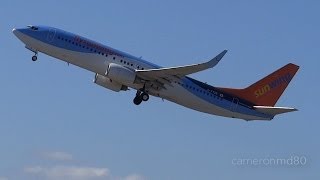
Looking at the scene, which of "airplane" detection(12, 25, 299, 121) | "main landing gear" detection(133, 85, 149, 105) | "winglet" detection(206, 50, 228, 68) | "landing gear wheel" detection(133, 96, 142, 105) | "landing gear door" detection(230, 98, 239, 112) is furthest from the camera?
"landing gear door" detection(230, 98, 239, 112)

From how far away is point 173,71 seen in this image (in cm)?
7700

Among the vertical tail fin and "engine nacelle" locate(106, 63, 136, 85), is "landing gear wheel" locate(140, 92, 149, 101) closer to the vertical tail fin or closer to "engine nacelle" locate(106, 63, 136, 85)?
"engine nacelle" locate(106, 63, 136, 85)

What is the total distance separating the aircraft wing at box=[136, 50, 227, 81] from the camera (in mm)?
74906

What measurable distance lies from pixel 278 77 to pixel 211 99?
10.9 m

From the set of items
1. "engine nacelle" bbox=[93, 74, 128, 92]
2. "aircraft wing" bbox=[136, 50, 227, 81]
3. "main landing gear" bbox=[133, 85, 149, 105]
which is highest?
"aircraft wing" bbox=[136, 50, 227, 81]

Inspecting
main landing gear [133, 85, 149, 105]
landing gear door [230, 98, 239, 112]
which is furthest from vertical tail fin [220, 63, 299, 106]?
main landing gear [133, 85, 149, 105]

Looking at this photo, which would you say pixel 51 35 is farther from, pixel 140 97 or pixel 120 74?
pixel 140 97

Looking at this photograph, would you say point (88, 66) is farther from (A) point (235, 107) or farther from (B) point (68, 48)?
(A) point (235, 107)

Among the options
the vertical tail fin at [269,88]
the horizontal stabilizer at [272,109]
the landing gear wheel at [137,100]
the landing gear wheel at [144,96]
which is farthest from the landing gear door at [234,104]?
the landing gear wheel at [137,100]

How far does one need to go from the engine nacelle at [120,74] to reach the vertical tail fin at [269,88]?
10932mm

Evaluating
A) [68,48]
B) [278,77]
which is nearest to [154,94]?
[68,48]

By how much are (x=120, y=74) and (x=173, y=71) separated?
503cm

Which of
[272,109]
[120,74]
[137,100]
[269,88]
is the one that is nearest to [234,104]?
[272,109]

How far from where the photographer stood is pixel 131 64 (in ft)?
257
